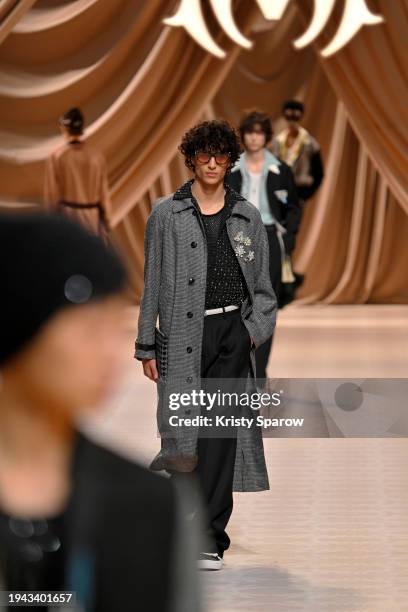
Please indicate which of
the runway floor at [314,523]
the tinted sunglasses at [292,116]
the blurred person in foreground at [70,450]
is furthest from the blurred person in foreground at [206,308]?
the tinted sunglasses at [292,116]

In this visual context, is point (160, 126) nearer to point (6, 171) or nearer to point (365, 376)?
point (6, 171)

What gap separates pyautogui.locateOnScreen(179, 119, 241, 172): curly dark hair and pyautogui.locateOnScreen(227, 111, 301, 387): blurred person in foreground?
1.73 m

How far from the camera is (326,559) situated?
13.7 ft

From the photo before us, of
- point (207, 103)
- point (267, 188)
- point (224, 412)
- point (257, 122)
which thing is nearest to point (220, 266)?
point (224, 412)

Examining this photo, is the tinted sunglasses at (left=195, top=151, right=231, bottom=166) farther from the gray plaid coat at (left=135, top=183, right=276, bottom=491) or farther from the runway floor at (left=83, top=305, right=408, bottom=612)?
the runway floor at (left=83, top=305, right=408, bottom=612)

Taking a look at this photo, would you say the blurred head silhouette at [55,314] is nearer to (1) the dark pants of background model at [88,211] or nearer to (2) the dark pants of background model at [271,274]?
(2) the dark pants of background model at [271,274]

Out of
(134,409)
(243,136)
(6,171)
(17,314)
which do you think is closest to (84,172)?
(134,409)

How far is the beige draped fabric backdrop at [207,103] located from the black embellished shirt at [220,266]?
370 centimetres

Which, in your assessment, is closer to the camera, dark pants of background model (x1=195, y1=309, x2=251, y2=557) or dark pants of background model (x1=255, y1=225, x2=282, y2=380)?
dark pants of background model (x1=195, y1=309, x2=251, y2=557)

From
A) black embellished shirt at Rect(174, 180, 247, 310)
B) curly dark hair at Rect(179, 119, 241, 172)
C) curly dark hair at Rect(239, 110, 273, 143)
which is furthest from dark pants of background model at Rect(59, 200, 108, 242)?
black embellished shirt at Rect(174, 180, 247, 310)

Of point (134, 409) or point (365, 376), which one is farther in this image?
point (365, 376)

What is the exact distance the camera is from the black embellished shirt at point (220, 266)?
4.04 meters

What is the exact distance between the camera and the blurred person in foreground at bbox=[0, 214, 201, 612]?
3.15 ft

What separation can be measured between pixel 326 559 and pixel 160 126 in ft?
18.1
